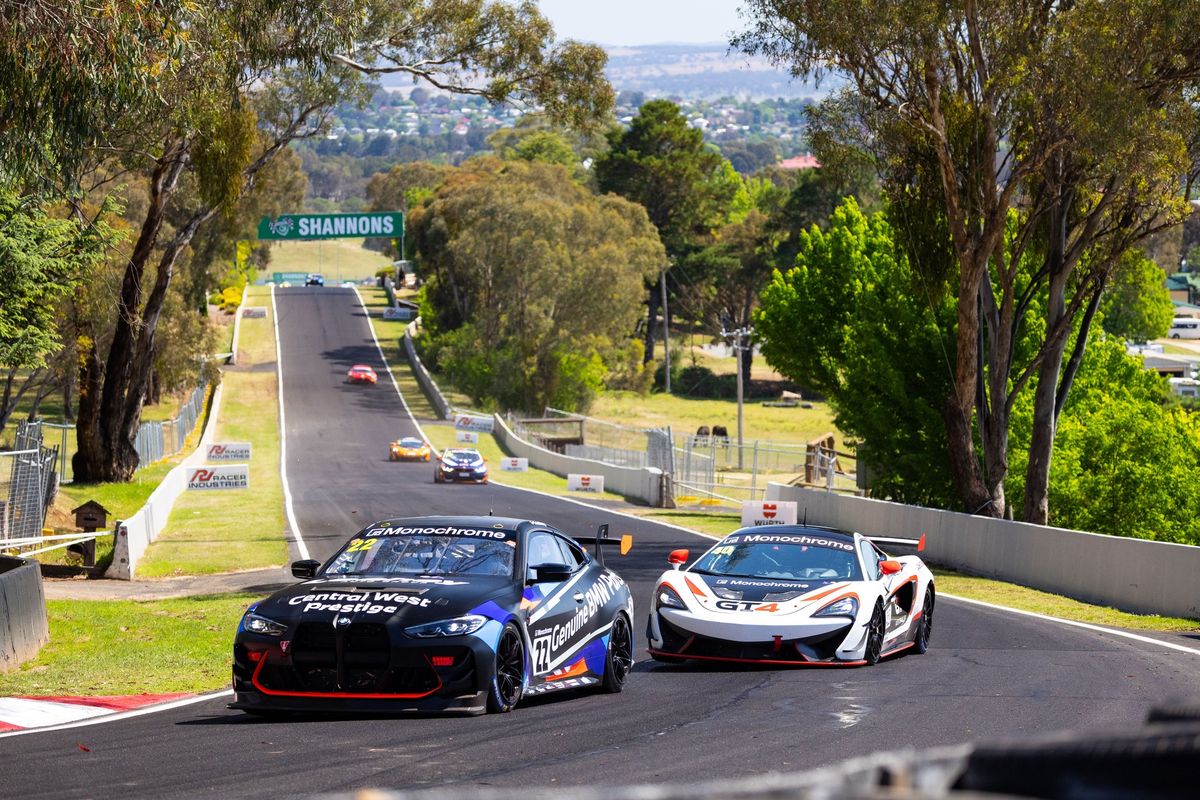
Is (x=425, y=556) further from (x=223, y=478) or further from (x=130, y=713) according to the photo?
(x=223, y=478)

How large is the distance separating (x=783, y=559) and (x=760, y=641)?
4.83 feet

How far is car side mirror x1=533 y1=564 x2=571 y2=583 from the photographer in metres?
11.6

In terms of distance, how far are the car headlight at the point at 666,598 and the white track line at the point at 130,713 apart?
4017 mm

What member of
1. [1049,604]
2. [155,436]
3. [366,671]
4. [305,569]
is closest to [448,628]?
[366,671]

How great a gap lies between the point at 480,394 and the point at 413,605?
79.3 m

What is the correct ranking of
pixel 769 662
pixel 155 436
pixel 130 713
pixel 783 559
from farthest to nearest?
pixel 155 436
pixel 783 559
pixel 769 662
pixel 130 713

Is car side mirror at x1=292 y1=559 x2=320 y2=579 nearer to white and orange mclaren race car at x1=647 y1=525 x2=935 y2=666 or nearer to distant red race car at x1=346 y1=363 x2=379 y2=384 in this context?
white and orange mclaren race car at x1=647 y1=525 x2=935 y2=666

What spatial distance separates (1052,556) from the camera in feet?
81.7

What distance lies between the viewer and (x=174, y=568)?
28656mm

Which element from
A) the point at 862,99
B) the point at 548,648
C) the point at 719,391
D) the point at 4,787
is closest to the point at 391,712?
the point at 548,648

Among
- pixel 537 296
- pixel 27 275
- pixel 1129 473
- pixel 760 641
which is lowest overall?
pixel 1129 473

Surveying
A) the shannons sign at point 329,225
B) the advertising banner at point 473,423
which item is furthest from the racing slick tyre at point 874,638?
the shannons sign at point 329,225

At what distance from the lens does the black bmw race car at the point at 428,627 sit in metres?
10.2

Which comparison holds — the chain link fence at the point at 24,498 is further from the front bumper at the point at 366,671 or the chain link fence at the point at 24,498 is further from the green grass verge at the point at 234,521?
the front bumper at the point at 366,671
